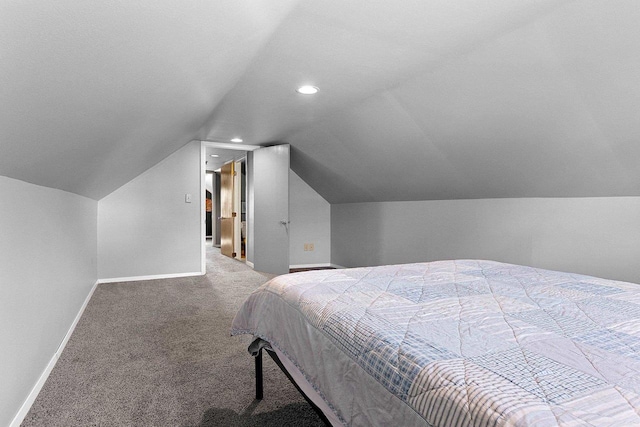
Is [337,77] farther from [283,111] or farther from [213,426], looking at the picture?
[213,426]

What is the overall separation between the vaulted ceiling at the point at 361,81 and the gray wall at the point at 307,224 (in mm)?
2413

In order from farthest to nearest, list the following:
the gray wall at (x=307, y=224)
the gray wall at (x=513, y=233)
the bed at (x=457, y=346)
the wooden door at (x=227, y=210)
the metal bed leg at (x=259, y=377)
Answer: the wooden door at (x=227, y=210)
the gray wall at (x=307, y=224)
the gray wall at (x=513, y=233)
the metal bed leg at (x=259, y=377)
the bed at (x=457, y=346)

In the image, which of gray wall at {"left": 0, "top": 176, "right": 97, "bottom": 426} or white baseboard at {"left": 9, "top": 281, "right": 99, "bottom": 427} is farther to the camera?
white baseboard at {"left": 9, "top": 281, "right": 99, "bottom": 427}

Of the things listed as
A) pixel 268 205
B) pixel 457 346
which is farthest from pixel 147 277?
pixel 457 346

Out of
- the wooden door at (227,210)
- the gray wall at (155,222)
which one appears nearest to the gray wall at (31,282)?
the gray wall at (155,222)

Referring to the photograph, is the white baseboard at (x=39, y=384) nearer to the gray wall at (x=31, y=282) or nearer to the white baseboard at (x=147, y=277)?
the gray wall at (x=31, y=282)

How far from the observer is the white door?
5.34 metres

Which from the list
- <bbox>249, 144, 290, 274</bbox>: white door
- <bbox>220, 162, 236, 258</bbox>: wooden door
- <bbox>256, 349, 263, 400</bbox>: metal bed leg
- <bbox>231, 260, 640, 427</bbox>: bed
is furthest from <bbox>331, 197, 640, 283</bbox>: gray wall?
<bbox>220, 162, 236, 258</bbox>: wooden door

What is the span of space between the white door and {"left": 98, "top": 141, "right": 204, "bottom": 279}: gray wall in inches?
32.2

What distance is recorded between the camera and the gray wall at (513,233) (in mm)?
2869

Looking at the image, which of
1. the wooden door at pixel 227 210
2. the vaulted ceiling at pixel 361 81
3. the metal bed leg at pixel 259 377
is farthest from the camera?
the wooden door at pixel 227 210

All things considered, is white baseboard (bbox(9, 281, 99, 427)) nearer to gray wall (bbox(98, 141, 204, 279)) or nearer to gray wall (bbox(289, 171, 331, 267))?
gray wall (bbox(98, 141, 204, 279))

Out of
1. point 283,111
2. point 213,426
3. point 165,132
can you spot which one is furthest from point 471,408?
point 283,111

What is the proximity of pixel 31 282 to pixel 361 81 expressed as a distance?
242 centimetres
